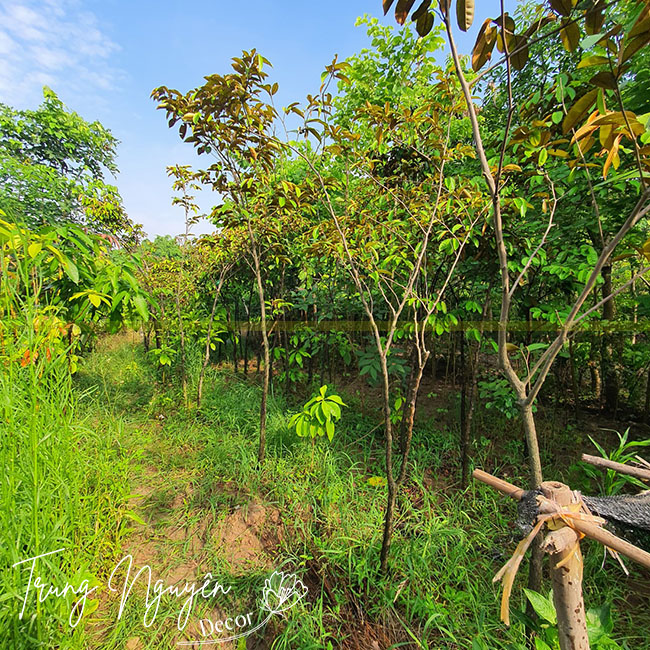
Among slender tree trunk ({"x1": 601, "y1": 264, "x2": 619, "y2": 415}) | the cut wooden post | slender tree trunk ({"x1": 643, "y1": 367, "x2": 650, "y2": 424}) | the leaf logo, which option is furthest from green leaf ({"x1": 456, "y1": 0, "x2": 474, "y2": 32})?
slender tree trunk ({"x1": 643, "y1": 367, "x2": 650, "y2": 424})

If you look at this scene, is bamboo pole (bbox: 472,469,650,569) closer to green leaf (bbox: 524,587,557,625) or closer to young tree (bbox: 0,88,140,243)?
green leaf (bbox: 524,587,557,625)

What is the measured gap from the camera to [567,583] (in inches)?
19.6

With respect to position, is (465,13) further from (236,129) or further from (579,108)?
(236,129)

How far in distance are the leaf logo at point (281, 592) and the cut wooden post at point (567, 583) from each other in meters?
1.11

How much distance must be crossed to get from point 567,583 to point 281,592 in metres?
1.25

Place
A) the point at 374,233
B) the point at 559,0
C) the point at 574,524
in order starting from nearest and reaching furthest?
1. the point at 574,524
2. the point at 559,0
3. the point at 374,233

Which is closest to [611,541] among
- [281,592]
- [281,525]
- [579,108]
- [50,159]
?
[579,108]

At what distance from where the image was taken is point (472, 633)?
1.15m

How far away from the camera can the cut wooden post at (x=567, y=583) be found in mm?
469

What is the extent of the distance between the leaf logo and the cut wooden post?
1.11 metres

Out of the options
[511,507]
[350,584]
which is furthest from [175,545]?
[511,507]

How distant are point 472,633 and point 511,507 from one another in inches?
33.0

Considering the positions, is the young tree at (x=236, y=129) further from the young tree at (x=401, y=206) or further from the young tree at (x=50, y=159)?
the young tree at (x=50, y=159)

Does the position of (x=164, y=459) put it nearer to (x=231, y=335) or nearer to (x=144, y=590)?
(x=144, y=590)
